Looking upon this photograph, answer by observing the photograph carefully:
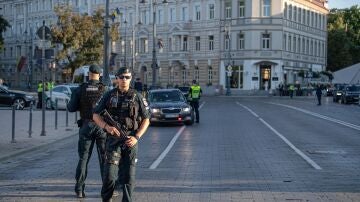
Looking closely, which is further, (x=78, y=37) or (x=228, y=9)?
(x=228, y=9)

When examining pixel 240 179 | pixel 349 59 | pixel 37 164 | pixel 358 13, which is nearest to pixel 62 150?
pixel 37 164

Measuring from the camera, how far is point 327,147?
16938 mm

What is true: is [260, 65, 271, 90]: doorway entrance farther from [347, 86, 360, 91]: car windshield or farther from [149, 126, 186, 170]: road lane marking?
[149, 126, 186, 170]: road lane marking

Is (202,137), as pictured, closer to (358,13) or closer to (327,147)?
(327,147)

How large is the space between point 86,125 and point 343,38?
95916 mm

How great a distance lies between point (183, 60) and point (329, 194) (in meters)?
72.0

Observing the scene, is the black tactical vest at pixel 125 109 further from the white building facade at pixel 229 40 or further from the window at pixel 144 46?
the window at pixel 144 46

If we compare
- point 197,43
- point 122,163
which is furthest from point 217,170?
point 197,43

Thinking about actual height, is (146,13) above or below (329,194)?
above

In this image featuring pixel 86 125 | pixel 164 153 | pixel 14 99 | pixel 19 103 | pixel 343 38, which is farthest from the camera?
pixel 343 38

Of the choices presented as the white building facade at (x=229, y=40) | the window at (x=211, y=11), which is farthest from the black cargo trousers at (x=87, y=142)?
the window at (x=211, y=11)

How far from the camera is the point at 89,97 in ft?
30.8

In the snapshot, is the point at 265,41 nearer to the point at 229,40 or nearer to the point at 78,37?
the point at 229,40

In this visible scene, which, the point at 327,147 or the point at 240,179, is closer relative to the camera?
the point at 240,179
